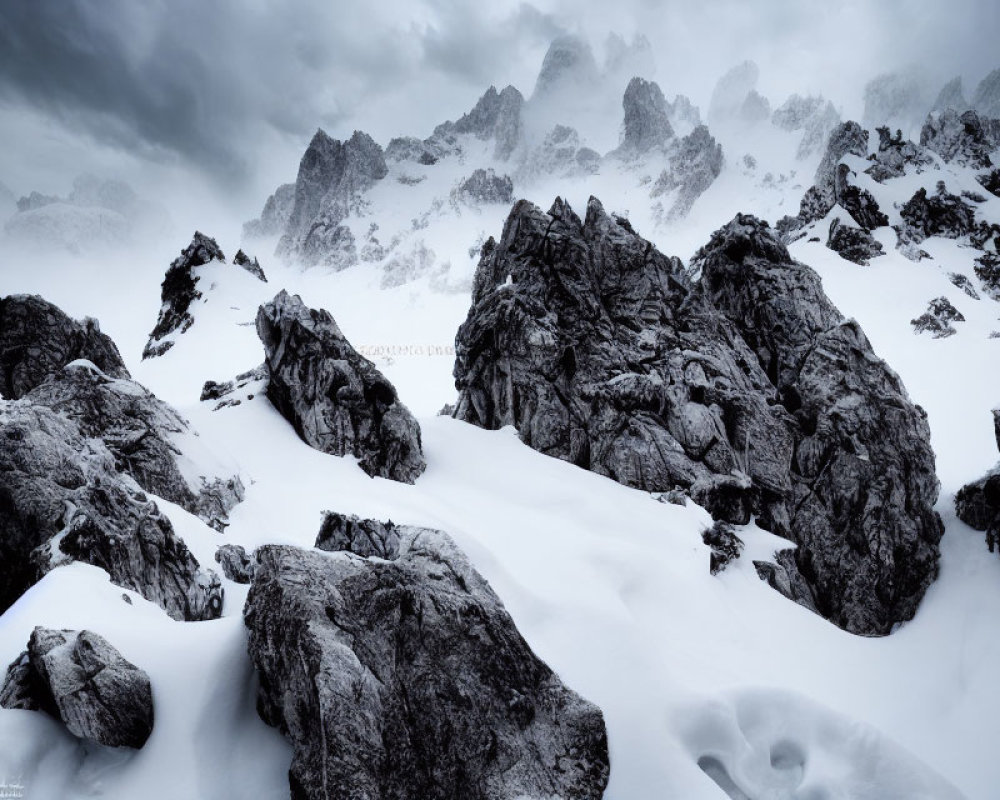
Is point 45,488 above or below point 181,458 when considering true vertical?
below

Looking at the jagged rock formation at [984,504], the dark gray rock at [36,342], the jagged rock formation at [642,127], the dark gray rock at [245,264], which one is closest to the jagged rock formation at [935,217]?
the jagged rock formation at [984,504]

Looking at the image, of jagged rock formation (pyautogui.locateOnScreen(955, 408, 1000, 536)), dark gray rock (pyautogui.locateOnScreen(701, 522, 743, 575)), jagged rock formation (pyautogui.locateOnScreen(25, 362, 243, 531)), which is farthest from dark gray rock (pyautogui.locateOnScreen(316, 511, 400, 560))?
jagged rock formation (pyautogui.locateOnScreen(955, 408, 1000, 536))

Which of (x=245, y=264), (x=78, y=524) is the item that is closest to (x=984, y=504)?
(x=78, y=524)

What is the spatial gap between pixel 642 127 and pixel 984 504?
616ft

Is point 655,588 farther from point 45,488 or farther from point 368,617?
point 45,488

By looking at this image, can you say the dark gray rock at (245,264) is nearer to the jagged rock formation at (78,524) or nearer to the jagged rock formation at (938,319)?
the jagged rock formation at (78,524)

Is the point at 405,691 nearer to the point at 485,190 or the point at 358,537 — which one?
the point at 358,537

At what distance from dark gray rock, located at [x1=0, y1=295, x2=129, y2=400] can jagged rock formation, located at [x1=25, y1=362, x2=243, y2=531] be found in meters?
6.70

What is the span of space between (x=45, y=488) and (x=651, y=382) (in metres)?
20.1

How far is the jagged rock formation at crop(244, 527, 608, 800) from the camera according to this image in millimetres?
6848

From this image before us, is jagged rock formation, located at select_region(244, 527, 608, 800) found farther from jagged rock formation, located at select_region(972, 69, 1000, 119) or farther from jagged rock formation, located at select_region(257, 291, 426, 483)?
jagged rock formation, located at select_region(972, 69, 1000, 119)

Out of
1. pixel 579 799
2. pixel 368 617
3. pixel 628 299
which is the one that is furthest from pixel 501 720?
pixel 628 299

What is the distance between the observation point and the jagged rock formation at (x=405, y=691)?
6848 mm

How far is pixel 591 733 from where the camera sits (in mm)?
8242
